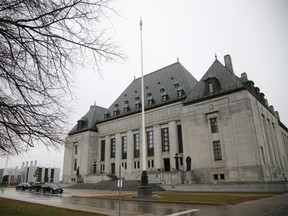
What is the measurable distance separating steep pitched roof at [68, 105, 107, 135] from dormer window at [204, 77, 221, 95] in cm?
3378

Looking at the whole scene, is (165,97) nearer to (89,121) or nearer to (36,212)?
(89,121)

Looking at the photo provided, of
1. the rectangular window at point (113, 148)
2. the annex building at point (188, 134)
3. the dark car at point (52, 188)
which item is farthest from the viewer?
the rectangular window at point (113, 148)

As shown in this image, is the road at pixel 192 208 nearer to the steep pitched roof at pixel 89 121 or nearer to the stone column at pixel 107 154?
the stone column at pixel 107 154

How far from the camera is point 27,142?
6.74 metres

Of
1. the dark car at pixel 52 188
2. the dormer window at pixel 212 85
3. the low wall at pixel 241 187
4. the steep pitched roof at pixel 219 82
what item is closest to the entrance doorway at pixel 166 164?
the steep pitched roof at pixel 219 82

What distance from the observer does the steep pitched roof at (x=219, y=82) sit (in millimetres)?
38112

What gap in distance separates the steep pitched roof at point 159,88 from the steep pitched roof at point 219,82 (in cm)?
356

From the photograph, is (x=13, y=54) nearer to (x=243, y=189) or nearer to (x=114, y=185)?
(x=243, y=189)

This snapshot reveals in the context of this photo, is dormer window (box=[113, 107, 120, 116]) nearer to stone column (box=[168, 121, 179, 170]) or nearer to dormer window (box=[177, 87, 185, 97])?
stone column (box=[168, 121, 179, 170])

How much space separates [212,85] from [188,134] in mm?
9729

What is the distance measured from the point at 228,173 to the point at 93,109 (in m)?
45.9

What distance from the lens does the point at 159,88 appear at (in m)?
53.7

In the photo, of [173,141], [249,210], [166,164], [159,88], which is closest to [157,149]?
[166,164]

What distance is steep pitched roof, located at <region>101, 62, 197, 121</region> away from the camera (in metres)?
49.2
